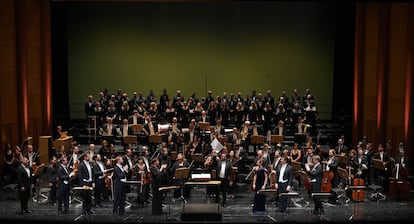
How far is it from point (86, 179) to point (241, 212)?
4.29m

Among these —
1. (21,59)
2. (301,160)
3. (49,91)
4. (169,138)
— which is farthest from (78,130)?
(301,160)

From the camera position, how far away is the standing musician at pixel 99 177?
15.9 meters

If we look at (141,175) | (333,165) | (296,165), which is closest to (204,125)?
(296,165)

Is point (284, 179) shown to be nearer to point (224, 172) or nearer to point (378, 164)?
point (224, 172)

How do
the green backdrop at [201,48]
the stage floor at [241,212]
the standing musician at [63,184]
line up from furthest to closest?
1. the green backdrop at [201,48]
2. the standing musician at [63,184]
3. the stage floor at [241,212]

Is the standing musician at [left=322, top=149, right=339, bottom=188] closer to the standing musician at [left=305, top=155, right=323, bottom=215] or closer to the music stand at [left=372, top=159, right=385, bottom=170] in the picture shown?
the standing musician at [left=305, top=155, right=323, bottom=215]

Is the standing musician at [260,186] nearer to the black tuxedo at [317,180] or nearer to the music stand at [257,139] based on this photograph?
the black tuxedo at [317,180]

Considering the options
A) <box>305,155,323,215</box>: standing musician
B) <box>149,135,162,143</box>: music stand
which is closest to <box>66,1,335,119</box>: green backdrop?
<box>149,135,162,143</box>: music stand

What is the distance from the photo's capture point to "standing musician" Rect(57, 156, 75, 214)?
15.5m

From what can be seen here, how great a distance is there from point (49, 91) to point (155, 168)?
9710 mm

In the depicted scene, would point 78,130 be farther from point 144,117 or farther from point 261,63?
point 261,63

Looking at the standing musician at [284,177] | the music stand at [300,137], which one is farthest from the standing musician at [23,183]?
the music stand at [300,137]

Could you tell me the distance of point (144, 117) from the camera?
21062mm

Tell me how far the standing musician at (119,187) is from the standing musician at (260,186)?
3.55m
